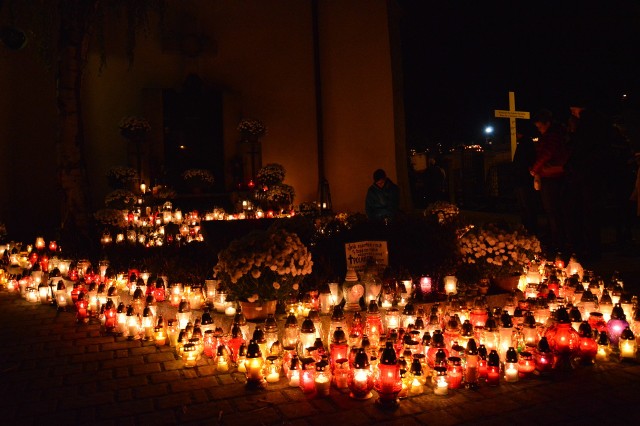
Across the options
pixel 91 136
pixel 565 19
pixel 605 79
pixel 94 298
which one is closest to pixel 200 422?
pixel 94 298

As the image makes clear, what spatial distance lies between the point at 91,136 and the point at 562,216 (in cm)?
991

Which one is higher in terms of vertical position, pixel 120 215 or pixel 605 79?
pixel 605 79

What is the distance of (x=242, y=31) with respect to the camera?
44.3ft

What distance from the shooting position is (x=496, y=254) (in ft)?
17.8

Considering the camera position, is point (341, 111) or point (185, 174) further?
point (341, 111)

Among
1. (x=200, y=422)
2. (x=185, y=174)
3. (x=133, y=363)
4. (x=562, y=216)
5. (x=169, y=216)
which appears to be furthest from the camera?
(x=185, y=174)

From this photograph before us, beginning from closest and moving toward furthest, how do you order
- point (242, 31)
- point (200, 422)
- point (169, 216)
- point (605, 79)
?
point (200, 422) → point (169, 216) → point (242, 31) → point (605, 79)

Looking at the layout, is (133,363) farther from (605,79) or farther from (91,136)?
(605,79)

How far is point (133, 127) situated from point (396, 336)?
9.20 metres

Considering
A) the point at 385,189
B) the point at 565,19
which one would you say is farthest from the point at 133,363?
the point at 565,19

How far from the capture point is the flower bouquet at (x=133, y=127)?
458 inches

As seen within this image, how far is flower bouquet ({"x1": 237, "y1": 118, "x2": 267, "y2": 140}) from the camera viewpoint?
40.8 feet

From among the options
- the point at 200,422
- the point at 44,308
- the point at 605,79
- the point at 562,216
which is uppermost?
the point at 605,79

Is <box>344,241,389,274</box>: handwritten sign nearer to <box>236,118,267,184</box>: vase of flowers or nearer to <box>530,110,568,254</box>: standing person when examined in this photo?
<box>530,110,568,254</box>: standing person
